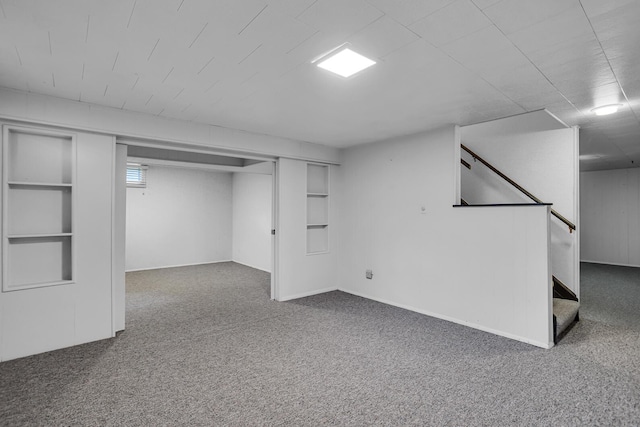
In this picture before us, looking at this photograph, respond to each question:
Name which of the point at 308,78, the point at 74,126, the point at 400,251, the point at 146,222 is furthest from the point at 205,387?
the point at 146,222

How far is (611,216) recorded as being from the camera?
7.94 meters

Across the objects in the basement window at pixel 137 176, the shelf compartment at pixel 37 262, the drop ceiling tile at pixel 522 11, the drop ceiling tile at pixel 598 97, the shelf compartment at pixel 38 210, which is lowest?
the shelf compartment at pixel 37 262

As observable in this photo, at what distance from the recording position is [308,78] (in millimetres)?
2535

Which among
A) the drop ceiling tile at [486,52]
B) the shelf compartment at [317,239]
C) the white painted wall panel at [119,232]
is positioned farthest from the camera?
the shelf compartment at [317,239]

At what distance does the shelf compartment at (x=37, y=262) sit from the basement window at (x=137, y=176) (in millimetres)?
4211

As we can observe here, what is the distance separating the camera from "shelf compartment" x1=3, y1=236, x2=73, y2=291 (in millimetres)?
2938

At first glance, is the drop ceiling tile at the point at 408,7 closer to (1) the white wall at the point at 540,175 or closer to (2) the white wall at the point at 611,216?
(1) the white wall at the point at 540,175

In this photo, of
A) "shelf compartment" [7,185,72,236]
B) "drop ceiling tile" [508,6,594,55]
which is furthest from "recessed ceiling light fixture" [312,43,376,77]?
"shelf compartment" [7,185,72,236]

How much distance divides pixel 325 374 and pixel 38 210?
303 cm

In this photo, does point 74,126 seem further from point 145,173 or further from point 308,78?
point 145,173

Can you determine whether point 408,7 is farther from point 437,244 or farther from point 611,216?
point 611,216

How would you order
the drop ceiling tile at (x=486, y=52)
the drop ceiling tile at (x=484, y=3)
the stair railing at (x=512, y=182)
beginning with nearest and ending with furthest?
1. the drop ceiling tile at (x=484, y=3)
2. the drop ceiling tile at (x=486, y=52)
3. the stair railing at (x=512, y=182)

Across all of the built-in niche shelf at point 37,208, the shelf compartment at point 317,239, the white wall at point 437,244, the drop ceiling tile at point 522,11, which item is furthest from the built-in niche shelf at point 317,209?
the drop ceiling tile at point 522,11

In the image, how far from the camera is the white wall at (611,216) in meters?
7.62
